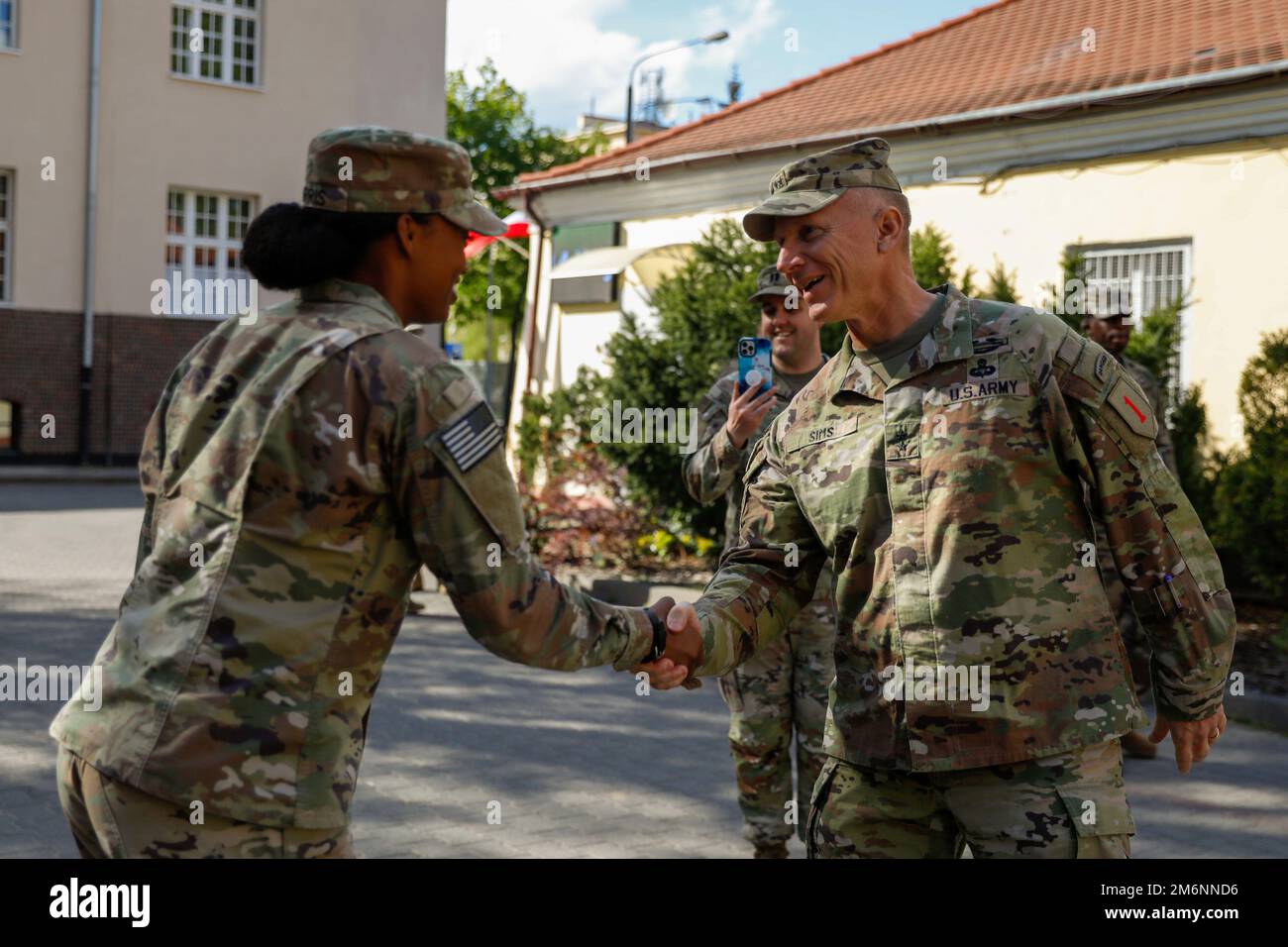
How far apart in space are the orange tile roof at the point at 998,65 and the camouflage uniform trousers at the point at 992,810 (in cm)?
1117

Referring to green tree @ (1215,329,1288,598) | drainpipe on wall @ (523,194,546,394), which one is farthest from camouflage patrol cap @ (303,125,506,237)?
drainpipe on wall @ (523,194,546,394)

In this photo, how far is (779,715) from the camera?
5.71 metres

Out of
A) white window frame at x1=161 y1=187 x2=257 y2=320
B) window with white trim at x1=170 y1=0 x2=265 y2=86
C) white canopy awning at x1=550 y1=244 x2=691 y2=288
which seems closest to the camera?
white canopy awning at x1=550 y1=244 x2=691 y2=288

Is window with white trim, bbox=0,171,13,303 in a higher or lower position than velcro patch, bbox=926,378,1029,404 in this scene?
higher

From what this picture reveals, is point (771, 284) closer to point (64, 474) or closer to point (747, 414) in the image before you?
point (747, 414)

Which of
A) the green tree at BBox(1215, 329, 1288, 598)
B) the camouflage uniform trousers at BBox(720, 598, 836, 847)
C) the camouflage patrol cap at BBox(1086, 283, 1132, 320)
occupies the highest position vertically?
the camouflage patrol cap at BBox(1086, 283, 1132, 320)

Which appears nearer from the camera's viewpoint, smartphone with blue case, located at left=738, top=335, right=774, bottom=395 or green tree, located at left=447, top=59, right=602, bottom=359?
smartphone with blue case, located at left=738, top=335, right=774, bottom=395

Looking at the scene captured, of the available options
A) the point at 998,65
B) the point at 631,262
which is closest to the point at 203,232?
the point at 631,262

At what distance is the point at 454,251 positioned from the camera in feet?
10.1

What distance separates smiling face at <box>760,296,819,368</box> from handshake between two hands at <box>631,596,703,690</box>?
2.45 metres

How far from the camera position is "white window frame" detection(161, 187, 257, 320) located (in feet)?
90.8

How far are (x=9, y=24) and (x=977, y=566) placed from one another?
88.1ft

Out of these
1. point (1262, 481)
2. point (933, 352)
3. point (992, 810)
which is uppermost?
point (933, 352)

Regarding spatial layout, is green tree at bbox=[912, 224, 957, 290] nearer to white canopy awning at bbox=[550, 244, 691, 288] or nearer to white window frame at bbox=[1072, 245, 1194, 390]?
white window frame at bbox=[1072, 245, 1194, 390]
